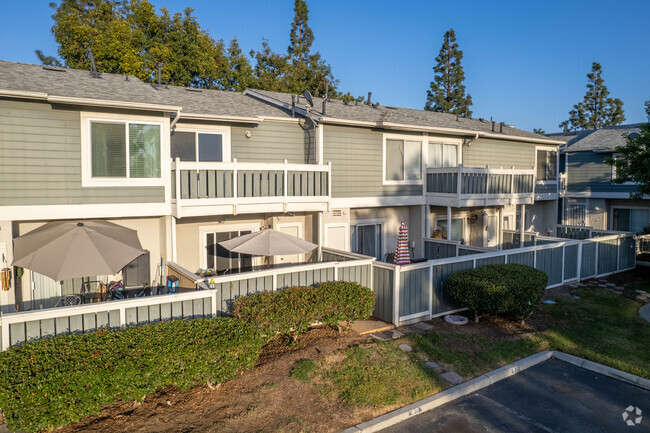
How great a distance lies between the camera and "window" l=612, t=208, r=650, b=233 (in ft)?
78.9

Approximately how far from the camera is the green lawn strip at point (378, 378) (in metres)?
7.24

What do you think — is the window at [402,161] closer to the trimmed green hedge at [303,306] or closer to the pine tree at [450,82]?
the trimmed green hedge at [303,306]

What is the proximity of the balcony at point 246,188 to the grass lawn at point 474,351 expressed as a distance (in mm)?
5018

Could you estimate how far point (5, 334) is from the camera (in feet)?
21.6

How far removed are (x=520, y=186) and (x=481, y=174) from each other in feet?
8.89

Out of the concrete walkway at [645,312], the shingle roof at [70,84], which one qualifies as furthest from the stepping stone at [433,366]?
the shingle roof at [70,84]

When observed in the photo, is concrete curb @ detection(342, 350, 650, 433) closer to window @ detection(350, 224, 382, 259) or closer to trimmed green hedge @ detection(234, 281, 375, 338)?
trimmed green hedge @ detection(234, 281, 375, 338)

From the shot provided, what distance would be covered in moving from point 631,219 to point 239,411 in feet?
85.8

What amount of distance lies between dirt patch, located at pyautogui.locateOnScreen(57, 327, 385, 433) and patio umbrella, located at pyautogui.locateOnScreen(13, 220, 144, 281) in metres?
2.80

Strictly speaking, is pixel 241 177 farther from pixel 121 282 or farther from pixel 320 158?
pixel 121 282

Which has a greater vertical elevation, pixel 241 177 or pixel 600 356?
pixel 241 177

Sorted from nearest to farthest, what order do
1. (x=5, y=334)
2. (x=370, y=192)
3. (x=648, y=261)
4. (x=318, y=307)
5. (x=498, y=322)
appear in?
1. (x=5, y=334)
2. (x=318, y=307)
3. (x=498, y=322)
4. (x=370, y=192)
5. (x=648, y=261)

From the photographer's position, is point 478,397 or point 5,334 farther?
point 478,397

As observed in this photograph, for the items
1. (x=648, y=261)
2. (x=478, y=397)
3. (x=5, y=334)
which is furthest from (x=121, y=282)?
(x=648, y=261)
